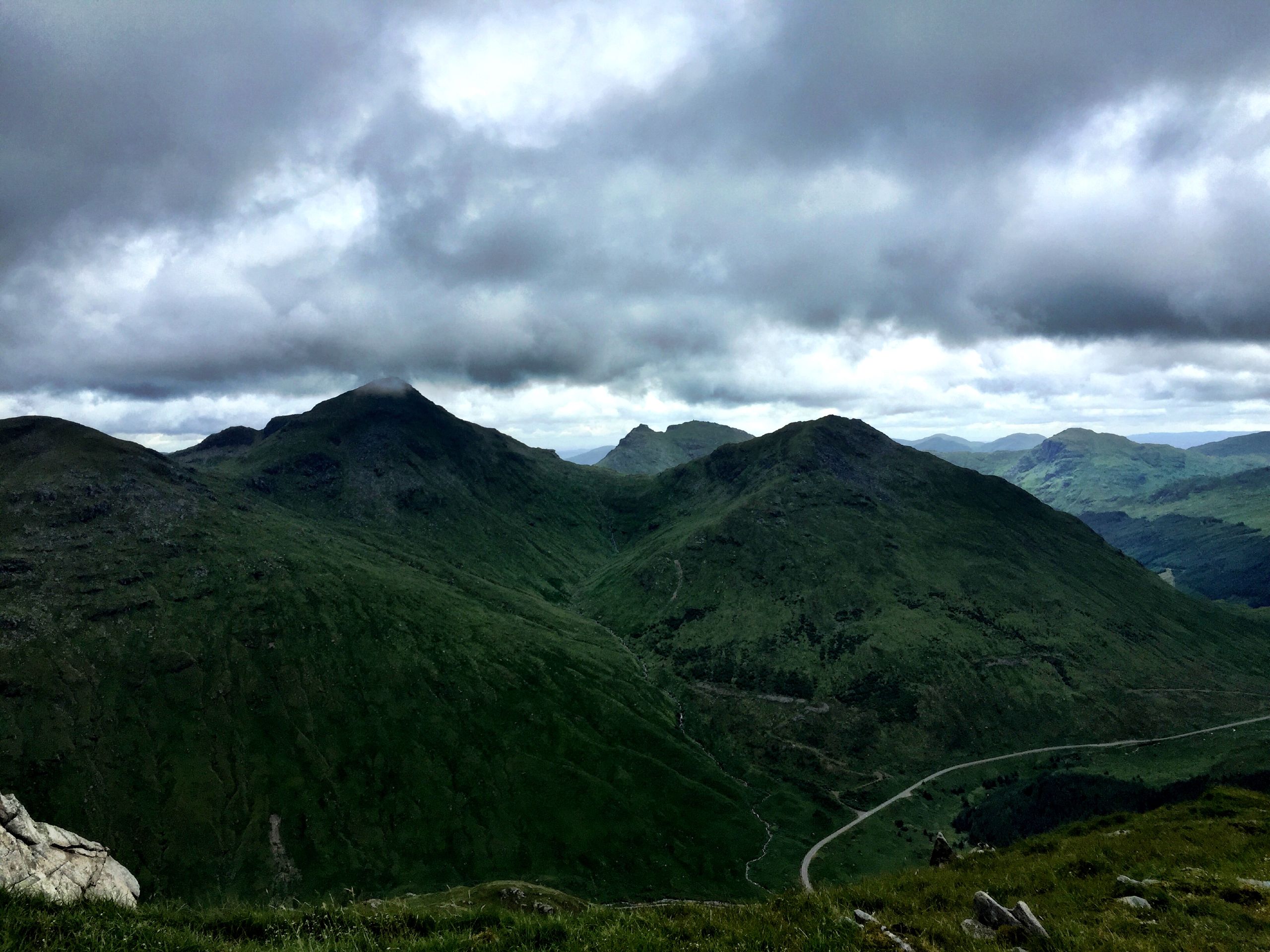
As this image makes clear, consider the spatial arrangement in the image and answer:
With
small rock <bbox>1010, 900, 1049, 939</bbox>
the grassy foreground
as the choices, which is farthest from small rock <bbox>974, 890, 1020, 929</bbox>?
the grassy foreground

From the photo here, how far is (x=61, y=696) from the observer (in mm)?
190000

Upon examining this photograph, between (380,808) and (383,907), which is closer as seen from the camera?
(383,907)

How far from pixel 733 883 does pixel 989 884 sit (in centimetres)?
18430

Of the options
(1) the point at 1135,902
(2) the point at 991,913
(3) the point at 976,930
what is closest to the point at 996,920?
(2) the point at 991,913

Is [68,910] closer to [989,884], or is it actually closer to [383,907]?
[383,907]

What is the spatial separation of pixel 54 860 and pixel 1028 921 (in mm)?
39098

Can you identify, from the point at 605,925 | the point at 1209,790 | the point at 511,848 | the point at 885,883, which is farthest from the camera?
the point at 511,848

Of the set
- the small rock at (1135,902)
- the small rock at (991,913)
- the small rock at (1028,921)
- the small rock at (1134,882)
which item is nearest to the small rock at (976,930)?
the small rock at (991,913)

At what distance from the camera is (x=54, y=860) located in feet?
83.0

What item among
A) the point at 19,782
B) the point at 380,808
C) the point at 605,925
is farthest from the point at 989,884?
the point at 19,782

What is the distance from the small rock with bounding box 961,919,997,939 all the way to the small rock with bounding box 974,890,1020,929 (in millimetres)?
243

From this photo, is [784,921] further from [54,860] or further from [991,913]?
[54,860]

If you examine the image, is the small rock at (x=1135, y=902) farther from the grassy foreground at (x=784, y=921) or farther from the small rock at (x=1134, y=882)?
the small rock at (x=1134, y=882)

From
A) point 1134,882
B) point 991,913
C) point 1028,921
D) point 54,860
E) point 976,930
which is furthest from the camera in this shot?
point 54,860
